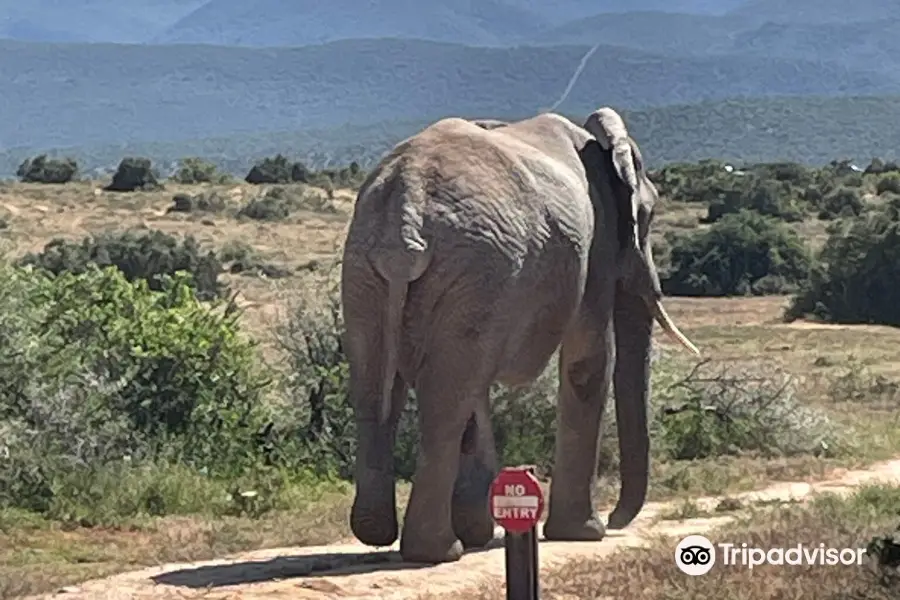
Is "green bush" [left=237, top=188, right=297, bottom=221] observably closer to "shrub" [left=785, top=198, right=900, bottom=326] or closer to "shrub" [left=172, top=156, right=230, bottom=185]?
"shrub" [left=172, top=156, right=230, bottom=185]

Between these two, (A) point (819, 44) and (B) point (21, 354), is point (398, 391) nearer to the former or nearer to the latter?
(B) point (21, 354)

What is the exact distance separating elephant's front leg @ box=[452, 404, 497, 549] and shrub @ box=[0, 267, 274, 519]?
3556mm

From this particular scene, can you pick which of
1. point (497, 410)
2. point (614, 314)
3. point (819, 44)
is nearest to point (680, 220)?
point (497, 410)

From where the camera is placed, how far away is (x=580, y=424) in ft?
41.6

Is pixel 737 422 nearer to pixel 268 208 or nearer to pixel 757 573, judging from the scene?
pixel 757 573

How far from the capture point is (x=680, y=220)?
2147 inches

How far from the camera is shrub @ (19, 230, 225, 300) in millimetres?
33094

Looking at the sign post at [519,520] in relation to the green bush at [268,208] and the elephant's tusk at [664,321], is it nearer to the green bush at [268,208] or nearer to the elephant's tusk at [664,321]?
the elephant's tusk at [664,321]

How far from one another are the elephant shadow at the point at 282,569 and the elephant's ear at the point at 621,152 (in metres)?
2.55

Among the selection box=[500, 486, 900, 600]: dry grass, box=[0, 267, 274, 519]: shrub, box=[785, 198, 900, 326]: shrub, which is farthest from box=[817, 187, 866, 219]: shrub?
box=[500, 486, 900, 600]: dry grass

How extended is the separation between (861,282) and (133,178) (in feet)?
88.4

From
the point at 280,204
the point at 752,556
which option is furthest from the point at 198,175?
the point at 752,556

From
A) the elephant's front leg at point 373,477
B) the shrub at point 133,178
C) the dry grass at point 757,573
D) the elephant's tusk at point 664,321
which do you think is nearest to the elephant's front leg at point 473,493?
the dry grass at point 757,573

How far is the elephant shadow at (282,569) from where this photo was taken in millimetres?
10703
